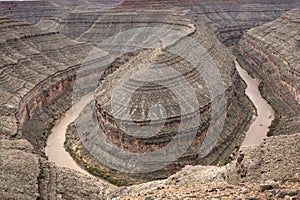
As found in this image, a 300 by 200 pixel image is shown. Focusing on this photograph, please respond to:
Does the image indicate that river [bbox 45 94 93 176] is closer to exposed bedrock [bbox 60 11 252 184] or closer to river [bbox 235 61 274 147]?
exposed bedrock [bbox 60 11 252 184]

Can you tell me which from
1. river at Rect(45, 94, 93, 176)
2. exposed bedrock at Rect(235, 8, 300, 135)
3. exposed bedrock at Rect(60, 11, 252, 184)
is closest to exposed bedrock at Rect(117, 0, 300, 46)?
exposed bedrock at Rect(235, 8, 300, 135)

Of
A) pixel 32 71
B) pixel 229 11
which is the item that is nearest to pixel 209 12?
pixel 229 11

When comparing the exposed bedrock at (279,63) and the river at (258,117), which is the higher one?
the exposed bedrock at (279,63)

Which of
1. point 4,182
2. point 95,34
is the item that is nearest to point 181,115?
point 4,182

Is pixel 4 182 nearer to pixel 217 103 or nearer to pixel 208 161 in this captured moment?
pixel 208 161

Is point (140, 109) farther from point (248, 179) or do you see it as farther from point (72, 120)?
point (248, 179)

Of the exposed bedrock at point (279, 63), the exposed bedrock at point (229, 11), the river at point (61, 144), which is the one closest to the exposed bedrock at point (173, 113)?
the river at point (61, 144)

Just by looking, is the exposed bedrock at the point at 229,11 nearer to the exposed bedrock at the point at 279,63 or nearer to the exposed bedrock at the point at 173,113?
the exposed bedrock at the point at 279,63
